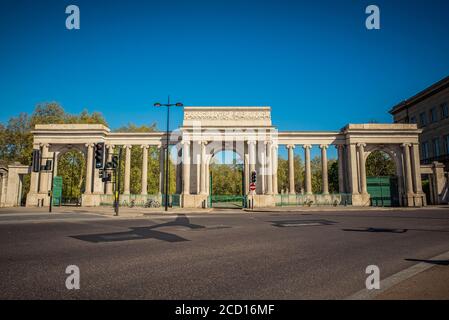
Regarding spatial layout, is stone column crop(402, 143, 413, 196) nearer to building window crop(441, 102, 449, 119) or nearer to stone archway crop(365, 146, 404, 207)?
stone archway crop(365, 146, 404, 207)

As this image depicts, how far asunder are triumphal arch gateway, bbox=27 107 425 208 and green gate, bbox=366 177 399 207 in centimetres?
72

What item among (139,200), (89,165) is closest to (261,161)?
(139,200)

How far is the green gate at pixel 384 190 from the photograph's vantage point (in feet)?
117

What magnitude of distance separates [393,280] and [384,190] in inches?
1443

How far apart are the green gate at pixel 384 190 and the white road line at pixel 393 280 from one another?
109ft

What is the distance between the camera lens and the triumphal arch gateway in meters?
34.4

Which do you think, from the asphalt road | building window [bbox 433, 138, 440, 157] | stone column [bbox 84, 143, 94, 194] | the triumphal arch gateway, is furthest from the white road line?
building window [bbox 433, 138, 440, 157]

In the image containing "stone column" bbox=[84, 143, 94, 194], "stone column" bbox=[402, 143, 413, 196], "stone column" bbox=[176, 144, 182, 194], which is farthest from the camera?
"stone column" bbox=[176, 144, 182, 194]

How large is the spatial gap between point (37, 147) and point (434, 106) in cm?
5758

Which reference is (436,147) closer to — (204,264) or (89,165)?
(204,264)

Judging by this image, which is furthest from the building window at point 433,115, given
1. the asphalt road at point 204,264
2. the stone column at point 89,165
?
the stone column at point 89,165

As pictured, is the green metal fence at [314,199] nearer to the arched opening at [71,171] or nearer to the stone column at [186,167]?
the stone column at [186,167]
